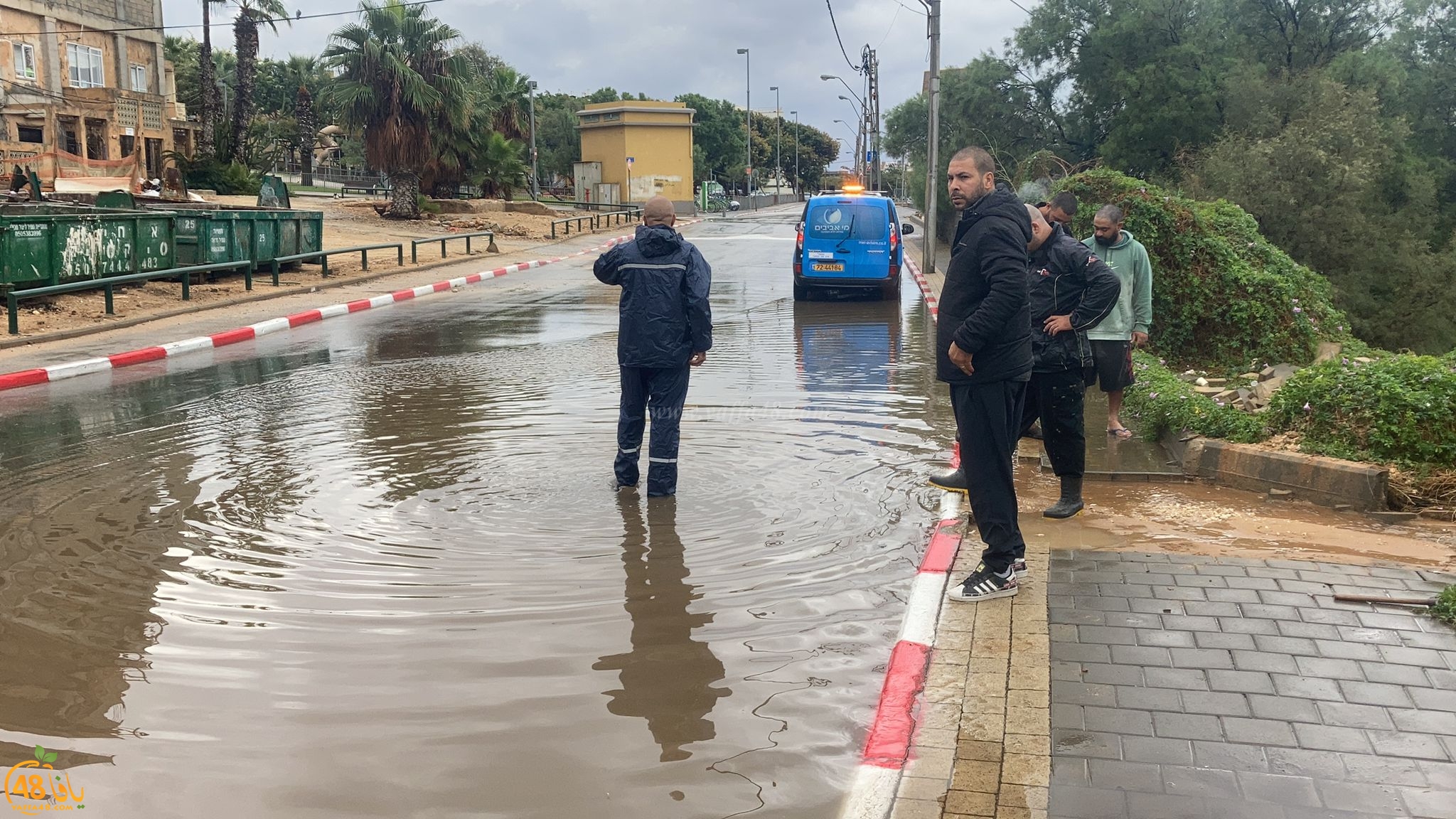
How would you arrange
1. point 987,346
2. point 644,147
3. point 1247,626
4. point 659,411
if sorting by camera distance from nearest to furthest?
point 1247,626 → point 987,346 → point 659,411 → point 644,147

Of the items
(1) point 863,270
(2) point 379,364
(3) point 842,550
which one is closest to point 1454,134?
(1) point 863,270

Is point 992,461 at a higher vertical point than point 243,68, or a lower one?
lower

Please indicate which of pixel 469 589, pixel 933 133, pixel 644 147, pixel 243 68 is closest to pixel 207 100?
pixel 243 68

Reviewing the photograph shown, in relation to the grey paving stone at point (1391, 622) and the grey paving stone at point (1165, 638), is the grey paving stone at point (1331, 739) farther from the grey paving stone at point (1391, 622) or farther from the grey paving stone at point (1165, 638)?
the grey paving stone at point (1391, 622)

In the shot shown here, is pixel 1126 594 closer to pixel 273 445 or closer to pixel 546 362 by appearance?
pixel 273 445

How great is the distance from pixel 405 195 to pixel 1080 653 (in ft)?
128

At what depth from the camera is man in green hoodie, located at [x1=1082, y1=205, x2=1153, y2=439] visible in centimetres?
840

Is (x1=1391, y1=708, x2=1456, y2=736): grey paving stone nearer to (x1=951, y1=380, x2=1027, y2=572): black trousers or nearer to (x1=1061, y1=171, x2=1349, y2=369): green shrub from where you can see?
(x1=951, y1=380, x2=1027, y2=572): black trousers

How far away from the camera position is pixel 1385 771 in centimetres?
352

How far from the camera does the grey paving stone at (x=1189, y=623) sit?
15.4 ft

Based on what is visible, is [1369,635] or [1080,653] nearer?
[1080,653]

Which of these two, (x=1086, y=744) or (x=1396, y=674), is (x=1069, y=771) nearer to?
(x=1086, y=744)

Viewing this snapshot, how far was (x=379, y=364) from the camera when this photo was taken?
43.7 ft

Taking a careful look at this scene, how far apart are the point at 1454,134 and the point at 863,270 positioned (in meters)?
27.8
